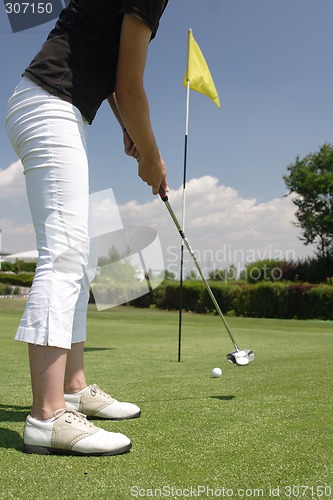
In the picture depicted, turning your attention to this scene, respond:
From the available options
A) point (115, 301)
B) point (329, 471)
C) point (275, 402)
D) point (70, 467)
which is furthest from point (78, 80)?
point (115, 301)

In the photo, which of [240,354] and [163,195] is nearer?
[163,195]

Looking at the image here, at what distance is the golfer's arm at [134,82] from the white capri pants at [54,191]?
0.20m

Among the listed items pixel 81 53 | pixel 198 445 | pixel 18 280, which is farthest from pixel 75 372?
pixel 18 280

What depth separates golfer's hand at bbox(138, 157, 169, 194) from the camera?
226cm

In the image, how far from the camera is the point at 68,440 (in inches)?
73.5

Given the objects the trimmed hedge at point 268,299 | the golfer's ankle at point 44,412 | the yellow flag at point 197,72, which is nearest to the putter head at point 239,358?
the golfer's ankle at point 44,412

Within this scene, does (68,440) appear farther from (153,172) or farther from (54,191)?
(153,172)

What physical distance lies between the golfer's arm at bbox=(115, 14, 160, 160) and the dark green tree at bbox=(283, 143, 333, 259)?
34863 mm

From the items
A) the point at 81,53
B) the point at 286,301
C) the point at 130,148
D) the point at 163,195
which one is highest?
the point at 81,53

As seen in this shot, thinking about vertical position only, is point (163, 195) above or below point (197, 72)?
below

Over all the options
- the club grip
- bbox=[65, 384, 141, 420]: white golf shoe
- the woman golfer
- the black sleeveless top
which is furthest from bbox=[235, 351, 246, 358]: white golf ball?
the black sleeveless top

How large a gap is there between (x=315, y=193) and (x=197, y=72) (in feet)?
104

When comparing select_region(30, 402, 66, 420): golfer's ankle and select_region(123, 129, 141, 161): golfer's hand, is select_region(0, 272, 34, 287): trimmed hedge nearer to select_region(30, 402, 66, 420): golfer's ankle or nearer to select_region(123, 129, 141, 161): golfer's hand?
select_region(123, 129, 141, 161): golfer's hand

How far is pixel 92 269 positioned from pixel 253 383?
4.73 feet
